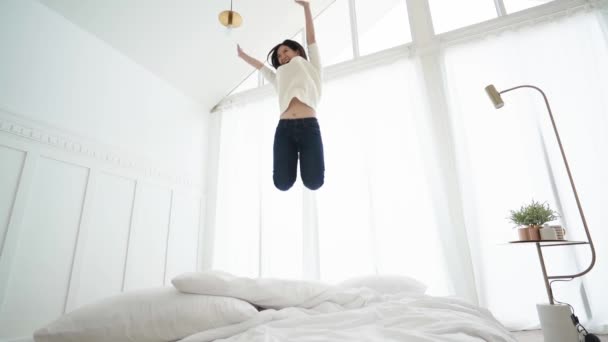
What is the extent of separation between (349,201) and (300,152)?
3.73ft

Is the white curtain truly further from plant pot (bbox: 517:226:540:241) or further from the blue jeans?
the blue jeans

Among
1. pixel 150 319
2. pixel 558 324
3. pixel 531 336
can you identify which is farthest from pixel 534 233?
pixel 150 319

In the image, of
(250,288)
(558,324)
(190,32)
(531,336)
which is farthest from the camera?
(190,32)

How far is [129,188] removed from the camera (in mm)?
2664

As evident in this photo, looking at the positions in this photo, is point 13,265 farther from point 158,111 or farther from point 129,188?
point 158,111

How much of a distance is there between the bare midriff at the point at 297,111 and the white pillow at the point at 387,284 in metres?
1.04

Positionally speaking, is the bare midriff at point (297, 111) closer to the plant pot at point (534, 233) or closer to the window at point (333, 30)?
the plant pot at point (534, 233)

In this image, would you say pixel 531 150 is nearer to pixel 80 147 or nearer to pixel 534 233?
pixel 534 233

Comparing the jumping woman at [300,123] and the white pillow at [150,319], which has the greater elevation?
the jumping woman at [300,123]

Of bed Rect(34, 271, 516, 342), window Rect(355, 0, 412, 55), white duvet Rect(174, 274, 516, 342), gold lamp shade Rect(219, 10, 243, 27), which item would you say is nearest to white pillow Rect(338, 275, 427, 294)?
white duvet Rect(174, 274, 516, 342)

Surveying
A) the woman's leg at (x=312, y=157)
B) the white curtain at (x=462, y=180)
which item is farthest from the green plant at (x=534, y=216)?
the woman's leg at (x=312, y=157)

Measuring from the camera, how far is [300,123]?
192 cm

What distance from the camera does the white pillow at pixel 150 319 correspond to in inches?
38.0

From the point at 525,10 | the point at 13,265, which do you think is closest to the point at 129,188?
the point at 13,265
